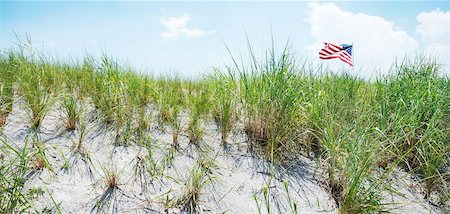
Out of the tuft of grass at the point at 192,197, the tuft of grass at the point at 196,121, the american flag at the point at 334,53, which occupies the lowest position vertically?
the tuft of grass at the point at 192,197

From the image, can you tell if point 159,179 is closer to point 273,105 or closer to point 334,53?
point 273,105

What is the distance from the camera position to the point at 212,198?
1.81 metres

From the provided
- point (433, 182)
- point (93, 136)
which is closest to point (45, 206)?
point (93, 136)

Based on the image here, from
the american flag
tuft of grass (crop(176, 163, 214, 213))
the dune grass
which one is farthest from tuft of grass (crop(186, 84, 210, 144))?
the american flag

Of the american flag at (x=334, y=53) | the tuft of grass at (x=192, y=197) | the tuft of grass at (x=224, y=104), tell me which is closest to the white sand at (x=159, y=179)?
the tuft of grass at (x=192, y=197)

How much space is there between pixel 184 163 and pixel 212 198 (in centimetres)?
42

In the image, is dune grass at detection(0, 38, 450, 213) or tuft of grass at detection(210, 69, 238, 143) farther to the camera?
tuft of grass at detection(210, 69, 238, 143)

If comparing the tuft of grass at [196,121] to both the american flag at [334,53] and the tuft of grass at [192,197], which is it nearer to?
the tuft of grass at [192,197]

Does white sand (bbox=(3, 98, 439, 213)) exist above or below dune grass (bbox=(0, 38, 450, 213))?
below

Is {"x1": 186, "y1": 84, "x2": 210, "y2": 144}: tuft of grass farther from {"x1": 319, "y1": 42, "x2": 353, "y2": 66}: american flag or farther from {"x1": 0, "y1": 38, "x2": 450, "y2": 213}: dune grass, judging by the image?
{"x1": 319, "y1": 42, "x2": 353, "y2": 66}: american flag

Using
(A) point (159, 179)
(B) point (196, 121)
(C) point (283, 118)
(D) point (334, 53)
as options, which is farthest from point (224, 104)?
(D) point (334, 53)

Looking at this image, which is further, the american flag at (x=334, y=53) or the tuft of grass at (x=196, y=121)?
the american flag at (x=334, y=53)

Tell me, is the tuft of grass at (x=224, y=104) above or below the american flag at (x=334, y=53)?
below

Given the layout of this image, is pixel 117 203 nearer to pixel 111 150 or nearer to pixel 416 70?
pixel 111 150
